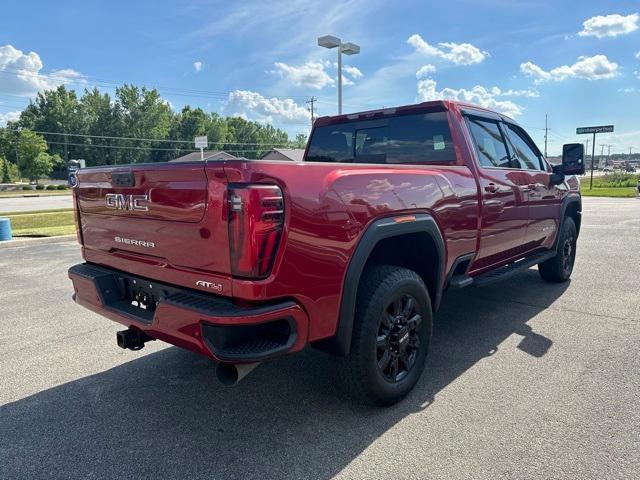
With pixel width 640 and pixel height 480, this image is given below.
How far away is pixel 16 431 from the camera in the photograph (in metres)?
2.82

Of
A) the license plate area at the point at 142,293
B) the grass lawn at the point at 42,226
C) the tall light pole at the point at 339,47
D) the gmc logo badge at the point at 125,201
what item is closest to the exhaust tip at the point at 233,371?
the license plate area at the point at 142,293

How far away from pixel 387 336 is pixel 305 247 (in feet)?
3.19

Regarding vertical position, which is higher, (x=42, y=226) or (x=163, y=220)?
(x=163, y=220)

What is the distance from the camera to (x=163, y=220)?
8.25ft

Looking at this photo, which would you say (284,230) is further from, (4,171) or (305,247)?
(4,171)

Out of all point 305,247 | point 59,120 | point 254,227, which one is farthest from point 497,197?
point 59,120

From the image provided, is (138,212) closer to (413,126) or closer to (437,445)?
(437,445)

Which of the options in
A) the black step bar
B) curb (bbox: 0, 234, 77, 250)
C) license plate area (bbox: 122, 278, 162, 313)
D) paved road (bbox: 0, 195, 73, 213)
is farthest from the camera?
paved road (bbox: 0, 195, 73, 213)

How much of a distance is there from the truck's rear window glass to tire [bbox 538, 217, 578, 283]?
2.74m

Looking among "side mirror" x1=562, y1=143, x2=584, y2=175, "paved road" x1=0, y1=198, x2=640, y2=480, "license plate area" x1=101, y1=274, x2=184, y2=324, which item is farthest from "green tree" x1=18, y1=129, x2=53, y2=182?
"side mirror" x1=562, y1=143, x2=584, y2=175

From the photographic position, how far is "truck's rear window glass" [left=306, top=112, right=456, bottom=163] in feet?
12.9

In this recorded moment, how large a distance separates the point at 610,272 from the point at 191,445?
21.2 ft

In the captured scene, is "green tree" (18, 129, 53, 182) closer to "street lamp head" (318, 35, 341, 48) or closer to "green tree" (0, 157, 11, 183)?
"green tree" (0, 157, 11, 183)

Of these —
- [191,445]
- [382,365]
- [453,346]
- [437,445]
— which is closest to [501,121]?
[453,346]
